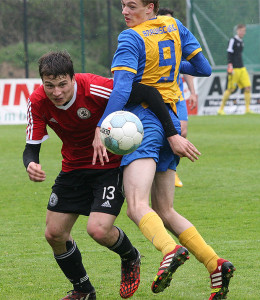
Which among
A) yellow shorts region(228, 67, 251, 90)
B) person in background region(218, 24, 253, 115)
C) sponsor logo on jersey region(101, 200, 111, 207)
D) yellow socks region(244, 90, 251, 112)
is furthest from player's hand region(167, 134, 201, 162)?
yellow socks region(244, 90, 251, 112)

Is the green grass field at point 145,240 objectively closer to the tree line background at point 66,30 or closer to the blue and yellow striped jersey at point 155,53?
the blue and yellow striped jersey at point 155,53

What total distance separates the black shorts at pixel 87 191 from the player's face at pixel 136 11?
3.24 feet

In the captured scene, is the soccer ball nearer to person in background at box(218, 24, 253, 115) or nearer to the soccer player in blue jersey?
the soccer player in blue jersey

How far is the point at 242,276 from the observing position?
503 centimetres

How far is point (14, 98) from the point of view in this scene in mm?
19562

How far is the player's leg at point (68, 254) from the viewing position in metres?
4.62

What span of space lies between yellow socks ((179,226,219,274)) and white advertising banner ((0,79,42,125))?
51.3 ft

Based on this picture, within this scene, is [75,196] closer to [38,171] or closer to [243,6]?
[38,171]

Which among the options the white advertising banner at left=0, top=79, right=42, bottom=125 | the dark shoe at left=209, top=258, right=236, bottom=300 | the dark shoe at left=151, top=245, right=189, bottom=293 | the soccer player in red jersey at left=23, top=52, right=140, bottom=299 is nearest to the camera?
the dark shoe at left=151, top=245, right=189, bottom=293

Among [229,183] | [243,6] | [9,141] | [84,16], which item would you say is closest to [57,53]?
[229,183]

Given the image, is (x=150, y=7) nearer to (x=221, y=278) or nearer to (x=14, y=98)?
(x=221, y=278)

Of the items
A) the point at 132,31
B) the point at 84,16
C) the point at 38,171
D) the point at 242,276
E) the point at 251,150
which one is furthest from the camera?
the point at 84,16

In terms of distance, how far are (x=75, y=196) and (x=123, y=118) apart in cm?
65

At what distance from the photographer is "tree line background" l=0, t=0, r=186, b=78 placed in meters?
22.4
